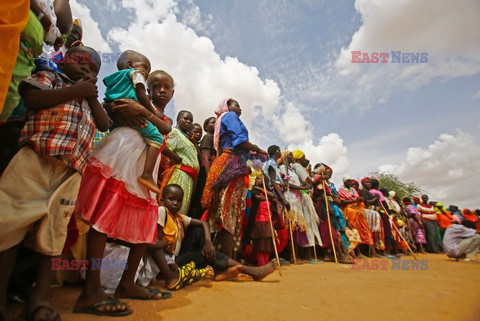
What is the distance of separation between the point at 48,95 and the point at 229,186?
2.53 meters

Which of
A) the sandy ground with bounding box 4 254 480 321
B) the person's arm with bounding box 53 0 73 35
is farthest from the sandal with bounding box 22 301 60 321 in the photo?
the person's arm with bounding box 53 0 73 35

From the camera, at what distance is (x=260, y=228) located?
459 cm

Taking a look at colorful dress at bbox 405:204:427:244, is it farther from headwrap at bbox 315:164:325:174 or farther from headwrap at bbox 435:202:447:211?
headwrap at bbox 315:164:325:174

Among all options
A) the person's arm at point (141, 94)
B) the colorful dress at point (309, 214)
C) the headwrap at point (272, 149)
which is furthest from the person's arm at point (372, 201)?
the person's arm at point (141, 94)

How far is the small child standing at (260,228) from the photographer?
15.0 feet

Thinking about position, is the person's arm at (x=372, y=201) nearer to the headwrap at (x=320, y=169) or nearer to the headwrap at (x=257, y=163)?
the headwrap at (x=320, y=169)

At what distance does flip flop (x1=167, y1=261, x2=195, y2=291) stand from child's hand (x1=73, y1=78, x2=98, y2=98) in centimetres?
190

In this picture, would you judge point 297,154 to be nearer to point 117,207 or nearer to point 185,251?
point 185,251

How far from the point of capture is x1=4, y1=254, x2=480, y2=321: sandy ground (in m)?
1.86

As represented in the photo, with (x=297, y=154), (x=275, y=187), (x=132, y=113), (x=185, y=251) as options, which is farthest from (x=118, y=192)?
(x=297, y=154)

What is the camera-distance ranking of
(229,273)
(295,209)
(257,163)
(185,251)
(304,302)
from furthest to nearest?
(295,209), (257,163), (185,251), (229,273), (304,302)

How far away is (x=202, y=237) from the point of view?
3.42 meters

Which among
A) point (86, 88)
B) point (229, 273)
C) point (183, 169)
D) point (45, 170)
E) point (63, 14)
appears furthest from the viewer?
point (183, 169)

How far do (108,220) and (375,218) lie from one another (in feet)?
26.5
